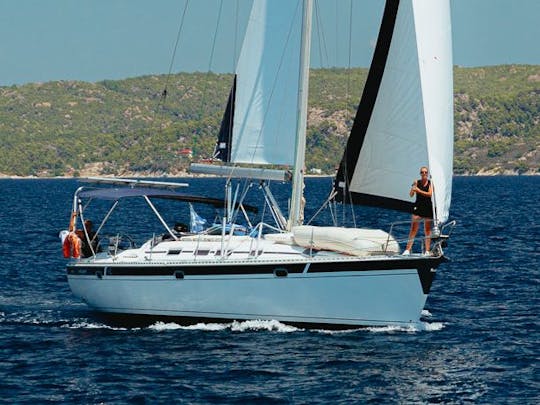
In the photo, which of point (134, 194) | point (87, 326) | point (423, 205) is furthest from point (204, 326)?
point (423, 205)

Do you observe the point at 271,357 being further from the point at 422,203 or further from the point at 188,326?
the point at 422,203

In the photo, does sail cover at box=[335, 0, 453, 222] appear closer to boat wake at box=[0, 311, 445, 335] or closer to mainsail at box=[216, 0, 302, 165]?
mainsail at box=[216, 0, 302, 165]

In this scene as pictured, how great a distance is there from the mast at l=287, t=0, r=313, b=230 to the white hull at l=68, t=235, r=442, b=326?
139 cm

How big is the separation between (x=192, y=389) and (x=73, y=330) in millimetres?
6699

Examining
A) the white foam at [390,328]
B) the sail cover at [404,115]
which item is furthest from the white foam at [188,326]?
the sail cover at [404,115]

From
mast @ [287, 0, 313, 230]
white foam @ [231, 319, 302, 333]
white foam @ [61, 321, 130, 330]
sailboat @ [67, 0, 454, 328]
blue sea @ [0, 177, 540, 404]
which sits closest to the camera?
blue sea @ [0, 177, 540, 404]

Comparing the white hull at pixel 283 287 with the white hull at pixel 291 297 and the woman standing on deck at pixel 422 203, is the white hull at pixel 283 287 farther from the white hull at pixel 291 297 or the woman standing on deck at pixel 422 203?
the woman standing on deck at pixel 422 203

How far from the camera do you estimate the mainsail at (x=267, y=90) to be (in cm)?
2677

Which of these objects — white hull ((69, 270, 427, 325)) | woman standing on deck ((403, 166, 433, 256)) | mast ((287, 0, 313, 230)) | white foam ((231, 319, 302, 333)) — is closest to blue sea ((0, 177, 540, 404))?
white foam ((231, 319, 302, 333))

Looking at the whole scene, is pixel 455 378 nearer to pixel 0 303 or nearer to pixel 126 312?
pixel 126 312

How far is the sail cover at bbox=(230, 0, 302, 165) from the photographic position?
26750 mm

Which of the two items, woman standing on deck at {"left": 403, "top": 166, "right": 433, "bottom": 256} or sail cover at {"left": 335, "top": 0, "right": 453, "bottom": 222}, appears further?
sail cover at {"left": 335, "top": 0, "right": 453, "bottom": 222}

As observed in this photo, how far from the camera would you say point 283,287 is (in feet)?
81.9

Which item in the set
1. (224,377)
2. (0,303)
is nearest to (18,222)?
(0,303)
